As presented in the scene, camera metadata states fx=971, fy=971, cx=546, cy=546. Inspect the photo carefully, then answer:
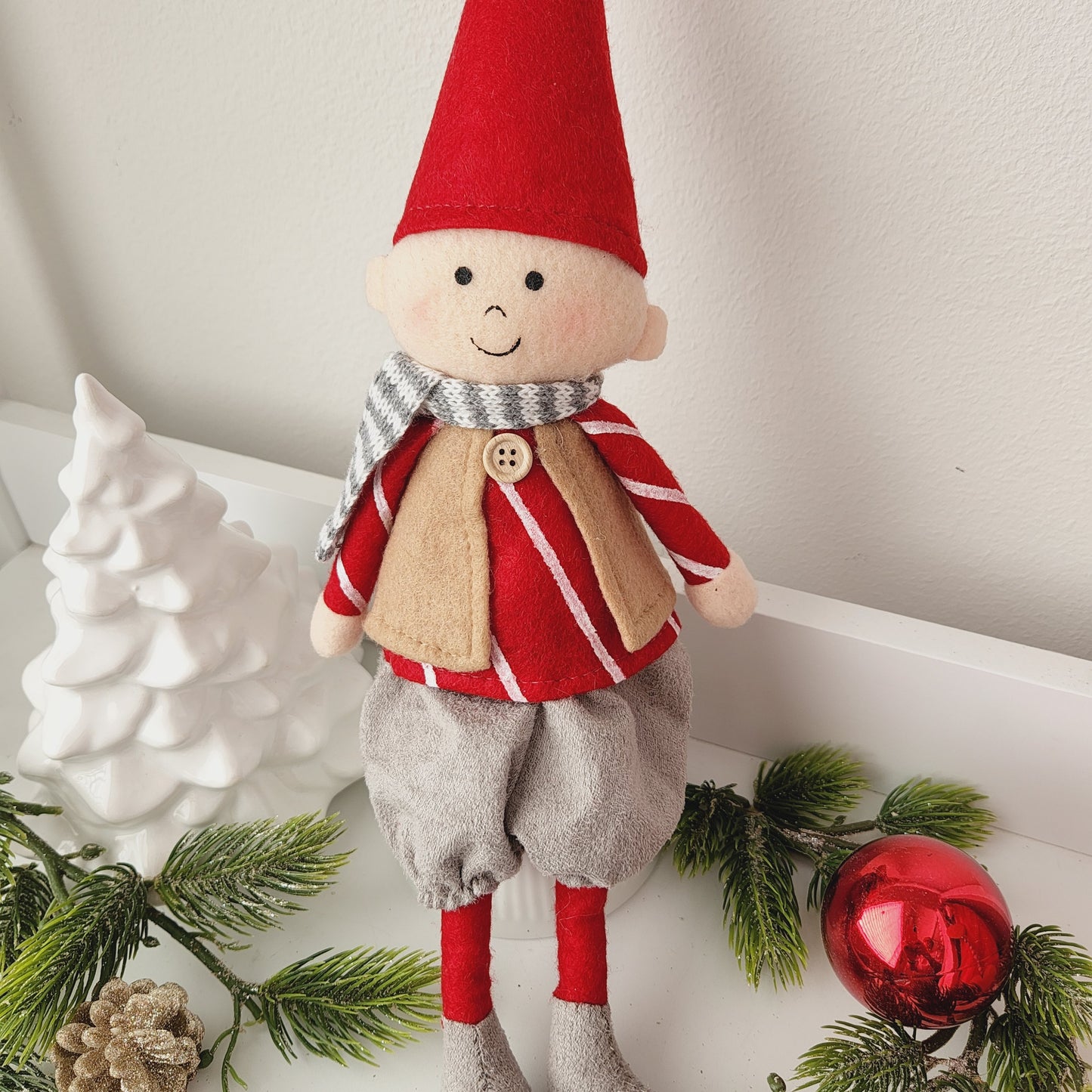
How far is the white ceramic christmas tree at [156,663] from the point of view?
56 centimetres

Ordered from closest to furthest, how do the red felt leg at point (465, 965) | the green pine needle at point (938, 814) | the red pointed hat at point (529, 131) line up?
the red pointed hat at point (529, 131)
the red felt leg at point (465, 965)
the green pine needle at point (938, 814)

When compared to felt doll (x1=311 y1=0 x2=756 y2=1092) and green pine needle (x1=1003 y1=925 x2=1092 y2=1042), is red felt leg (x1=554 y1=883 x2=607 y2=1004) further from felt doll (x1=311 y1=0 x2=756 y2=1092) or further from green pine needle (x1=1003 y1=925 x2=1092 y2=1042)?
green pine needle (x1=1003 y1=925 x2=1092 y2=1042)

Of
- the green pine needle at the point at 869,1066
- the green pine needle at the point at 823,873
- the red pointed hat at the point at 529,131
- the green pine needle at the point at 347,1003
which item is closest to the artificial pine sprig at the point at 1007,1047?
the green pine needle at the point at 869,1066

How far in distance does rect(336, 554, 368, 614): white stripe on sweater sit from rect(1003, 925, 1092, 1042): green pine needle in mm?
412

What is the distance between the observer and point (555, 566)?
1.62ft

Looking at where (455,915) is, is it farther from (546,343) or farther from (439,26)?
(439,26)

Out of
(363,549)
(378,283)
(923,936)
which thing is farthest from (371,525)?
(923,936)

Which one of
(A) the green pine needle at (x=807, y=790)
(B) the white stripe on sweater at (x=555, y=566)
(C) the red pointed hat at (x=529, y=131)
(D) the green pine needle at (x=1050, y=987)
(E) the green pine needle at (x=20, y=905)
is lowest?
(A) the green pine needle at (x=807, y=790)

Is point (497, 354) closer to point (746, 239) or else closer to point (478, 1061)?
point (746, 239)

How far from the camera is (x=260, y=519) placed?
81cm

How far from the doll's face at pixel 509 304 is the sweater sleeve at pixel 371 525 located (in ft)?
0.16

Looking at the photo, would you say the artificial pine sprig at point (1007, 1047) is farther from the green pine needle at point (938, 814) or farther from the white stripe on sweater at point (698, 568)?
the white stripe on sweater at point (698, 568)

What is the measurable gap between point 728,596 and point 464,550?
160mm

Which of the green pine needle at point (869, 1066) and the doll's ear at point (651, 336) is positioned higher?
the doll's ear at point (651, 336)
